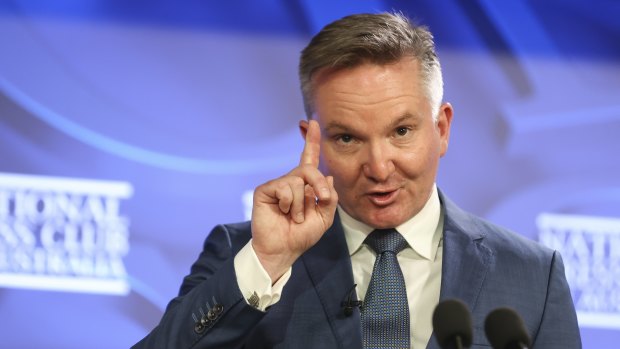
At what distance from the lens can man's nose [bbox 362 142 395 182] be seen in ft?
8.72

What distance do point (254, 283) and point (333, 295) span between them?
11.7 inches

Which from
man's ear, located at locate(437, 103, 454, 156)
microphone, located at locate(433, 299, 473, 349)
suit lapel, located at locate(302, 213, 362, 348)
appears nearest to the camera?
microphone, located at locate(433, 299, 473, 349)

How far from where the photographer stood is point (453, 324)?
6.12ft

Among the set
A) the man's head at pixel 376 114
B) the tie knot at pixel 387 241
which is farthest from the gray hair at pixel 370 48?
the tie knot at pixel 387 241

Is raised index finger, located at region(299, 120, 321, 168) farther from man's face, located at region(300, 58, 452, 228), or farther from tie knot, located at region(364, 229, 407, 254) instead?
tie knot, located at region(364, 229, 407, 254)

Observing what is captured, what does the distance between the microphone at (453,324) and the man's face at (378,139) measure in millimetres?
830

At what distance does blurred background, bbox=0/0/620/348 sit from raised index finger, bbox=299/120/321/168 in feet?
4.37

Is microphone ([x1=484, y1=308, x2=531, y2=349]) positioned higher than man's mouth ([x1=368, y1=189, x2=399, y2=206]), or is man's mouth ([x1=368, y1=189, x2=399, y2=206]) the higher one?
man's mouth ([x1=368, y1=189, x2=399, y2=206])

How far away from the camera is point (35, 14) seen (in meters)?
3.98

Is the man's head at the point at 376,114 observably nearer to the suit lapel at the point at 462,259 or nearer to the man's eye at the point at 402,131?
the man's eye at the point at 402,131

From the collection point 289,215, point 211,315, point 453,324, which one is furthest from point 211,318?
point 453,324

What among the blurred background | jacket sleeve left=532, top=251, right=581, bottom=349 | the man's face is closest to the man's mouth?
the man's face

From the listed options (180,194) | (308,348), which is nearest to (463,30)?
(180,194)

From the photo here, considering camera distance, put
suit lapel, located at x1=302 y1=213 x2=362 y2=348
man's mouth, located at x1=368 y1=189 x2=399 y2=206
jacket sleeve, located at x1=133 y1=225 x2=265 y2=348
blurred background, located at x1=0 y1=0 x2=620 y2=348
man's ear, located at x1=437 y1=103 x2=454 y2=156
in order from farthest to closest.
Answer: blurred background, located at x1=0 y1=0 x2=620 y2=348
man's ear, located at x1=437 y1=103 x2=454 y2=156
man's mouth, located at x1=368 y1=189 x2=399 y2=206
suit lapel, located at x1=302 y1=213 x2=362 y2=348
jacket sleeve, located at x1=133 y1=225 x2=265 y2=348
